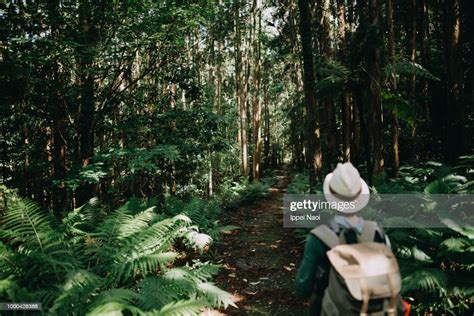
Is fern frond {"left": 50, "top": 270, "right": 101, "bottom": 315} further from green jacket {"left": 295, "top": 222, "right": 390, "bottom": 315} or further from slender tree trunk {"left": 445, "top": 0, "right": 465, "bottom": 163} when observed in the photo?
slender tree trunk {"left": 445, "top": 0, "right": 465, "bottom": 163}

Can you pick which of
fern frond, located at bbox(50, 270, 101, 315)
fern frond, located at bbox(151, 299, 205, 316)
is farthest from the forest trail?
fern frond, located at bbox(50, 270, 101, 315)

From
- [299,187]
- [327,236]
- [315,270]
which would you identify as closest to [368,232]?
[327,236]

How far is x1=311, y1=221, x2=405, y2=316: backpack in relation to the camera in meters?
1.90

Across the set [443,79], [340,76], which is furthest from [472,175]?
[443,79]

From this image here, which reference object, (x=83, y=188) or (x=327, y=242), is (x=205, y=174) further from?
(x=327, y=242)

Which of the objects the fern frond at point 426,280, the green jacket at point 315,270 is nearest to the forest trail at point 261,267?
the fern frond at point 426,280

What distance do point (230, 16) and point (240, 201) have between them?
36.9 feet

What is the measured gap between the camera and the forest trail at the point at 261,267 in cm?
530

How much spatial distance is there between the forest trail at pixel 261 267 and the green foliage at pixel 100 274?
0.78m

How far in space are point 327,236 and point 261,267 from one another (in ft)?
16.5

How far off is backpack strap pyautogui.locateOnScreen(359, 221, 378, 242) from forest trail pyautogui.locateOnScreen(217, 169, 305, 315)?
337cm

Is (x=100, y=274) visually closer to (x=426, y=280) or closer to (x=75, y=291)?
(x=75, y=291)

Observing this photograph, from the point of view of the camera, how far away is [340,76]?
23.4 ft

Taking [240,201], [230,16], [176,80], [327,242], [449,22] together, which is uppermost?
[230,16]
